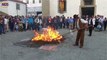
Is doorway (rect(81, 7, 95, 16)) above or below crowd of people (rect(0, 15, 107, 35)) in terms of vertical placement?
above

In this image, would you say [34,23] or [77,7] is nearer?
[34,23]

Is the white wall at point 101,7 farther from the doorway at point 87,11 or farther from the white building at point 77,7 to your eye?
the doorway at point 87,11

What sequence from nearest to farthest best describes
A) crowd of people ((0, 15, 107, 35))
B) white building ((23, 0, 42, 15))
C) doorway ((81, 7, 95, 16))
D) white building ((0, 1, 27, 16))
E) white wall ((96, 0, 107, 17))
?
crowd of people ((0, 15, 107, 35)), white wall ((96, 0, 107, 17)), doorway ((81, 7, 95, 16)), white building ((0, 1, 27, 16)), white building ((23, 0, 42, 15))

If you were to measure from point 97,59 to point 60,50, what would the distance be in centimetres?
284

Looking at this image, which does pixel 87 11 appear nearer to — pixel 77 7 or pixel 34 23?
pixel 77 7

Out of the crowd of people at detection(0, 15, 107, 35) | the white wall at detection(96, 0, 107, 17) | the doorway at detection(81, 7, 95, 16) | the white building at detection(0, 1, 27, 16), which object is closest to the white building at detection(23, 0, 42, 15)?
the white building at detection(0, 1, 27, 16)

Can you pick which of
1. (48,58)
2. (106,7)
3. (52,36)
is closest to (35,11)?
(106,7)

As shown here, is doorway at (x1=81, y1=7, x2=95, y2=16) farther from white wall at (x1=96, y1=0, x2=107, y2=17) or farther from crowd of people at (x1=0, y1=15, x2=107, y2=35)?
crowd of people at (x1=0, y1=15, x2=107, y2=35)

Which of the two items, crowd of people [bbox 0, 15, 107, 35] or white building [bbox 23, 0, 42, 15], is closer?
crowd of people [bbox 0, 15, 107, 35]

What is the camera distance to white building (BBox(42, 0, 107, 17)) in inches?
1323

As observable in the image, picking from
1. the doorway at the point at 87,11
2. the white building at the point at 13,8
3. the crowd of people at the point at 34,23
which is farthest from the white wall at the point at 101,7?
the white building at the point at 13,8

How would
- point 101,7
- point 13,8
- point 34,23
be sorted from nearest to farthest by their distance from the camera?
point 34,23
point 101,7
point 13,8

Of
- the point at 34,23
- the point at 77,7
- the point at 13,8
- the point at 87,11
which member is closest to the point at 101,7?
the point at 87,11

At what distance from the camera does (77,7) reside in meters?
34.7
